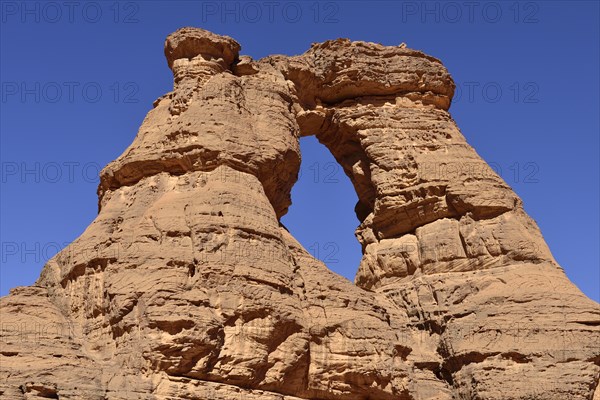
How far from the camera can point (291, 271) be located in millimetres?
17406

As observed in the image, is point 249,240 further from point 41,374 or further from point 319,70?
point 319,70

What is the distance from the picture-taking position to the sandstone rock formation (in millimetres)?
15141

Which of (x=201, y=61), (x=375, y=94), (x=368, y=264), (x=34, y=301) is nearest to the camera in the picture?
(x=34, y=301)

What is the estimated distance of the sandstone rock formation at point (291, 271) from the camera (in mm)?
15141

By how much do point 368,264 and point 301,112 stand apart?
13.8ft

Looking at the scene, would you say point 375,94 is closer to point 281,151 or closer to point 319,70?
point 319,70

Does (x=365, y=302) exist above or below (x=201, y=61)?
below

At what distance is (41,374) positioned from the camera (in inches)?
548

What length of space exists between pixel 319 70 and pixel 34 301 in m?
10.3

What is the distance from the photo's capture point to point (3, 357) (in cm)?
1430

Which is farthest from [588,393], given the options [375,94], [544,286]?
[375,94]

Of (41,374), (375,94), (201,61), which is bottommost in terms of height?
(41,374)

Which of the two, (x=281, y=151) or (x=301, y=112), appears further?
(x=301, y=112)

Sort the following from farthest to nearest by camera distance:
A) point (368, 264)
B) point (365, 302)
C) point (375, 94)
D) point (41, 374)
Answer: point (375, 94) < point (368, 264) < point (365, 302) < point (41, 374)
